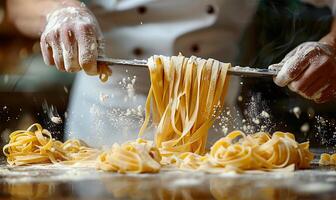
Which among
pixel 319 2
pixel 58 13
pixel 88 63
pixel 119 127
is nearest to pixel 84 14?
pixel 58 13

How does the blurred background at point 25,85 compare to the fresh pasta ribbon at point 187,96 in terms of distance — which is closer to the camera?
the fresh pasta ribbon at point 187,96

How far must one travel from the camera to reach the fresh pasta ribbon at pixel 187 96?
117 inches

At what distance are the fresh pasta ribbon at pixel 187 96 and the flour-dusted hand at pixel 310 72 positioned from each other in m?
0.26

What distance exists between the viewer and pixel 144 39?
3.60 metres

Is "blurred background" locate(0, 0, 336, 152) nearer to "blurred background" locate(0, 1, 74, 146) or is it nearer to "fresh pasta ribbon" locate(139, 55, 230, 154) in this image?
"blurred background" locate(0, 1, 74, 146)

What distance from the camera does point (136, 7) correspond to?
11.8ft

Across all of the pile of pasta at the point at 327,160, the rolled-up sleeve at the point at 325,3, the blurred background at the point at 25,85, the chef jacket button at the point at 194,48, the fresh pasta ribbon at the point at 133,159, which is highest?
the rolled-up sleeve at the point at 325,3

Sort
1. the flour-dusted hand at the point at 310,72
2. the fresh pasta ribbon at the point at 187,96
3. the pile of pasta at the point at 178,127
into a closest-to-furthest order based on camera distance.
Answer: the pile of pasta at the point at 178,127 → the flour-dusted hand at the point at 310,72 → the fresh pasta ribbon at the point at 187,96

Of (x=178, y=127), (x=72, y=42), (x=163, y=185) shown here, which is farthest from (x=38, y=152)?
(x=163, y=185)

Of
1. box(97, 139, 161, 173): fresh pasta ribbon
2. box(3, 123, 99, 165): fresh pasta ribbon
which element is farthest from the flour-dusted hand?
box(3, 123, 99, 165): fresh pasta ribbon

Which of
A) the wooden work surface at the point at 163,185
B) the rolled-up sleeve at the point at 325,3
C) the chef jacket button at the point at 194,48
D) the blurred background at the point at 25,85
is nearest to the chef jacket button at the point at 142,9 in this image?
the chef jacket button at the point at 194,48

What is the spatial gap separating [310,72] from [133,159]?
886 millimetres

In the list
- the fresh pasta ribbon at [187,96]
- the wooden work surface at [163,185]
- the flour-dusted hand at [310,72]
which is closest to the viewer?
the wooden work surface at [163,185]

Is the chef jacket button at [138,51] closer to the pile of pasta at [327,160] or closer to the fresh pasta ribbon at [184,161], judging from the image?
the fresh pasta ribbon at [184,161]
